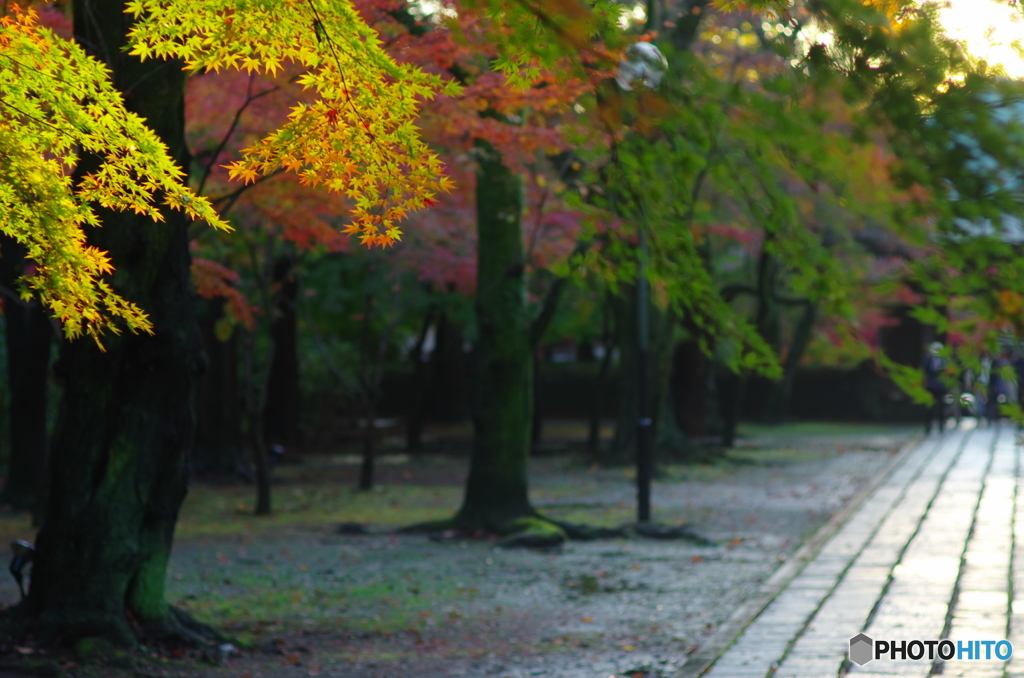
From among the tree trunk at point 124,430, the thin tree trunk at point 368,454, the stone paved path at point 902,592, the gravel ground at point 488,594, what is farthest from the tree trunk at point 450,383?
the tree trunk at point 124,430

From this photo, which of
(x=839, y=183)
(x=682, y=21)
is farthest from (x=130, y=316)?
(x=682, y=21)

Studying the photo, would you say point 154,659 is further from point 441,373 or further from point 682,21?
point 441,373

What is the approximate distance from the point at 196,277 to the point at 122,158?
7254mm

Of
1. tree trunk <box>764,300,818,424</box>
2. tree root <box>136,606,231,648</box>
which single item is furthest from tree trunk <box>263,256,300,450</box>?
tree root <box>136,606,231,648</box>

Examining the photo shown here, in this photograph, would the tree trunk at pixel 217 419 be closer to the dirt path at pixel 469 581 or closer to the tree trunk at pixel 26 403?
the dirt path at pixel 469 581

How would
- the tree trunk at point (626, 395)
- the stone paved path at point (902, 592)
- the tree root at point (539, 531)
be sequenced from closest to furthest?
the stone paved path at point (902, 592), the tree root at point (539, 531), the tree trunk at point (626, 395)

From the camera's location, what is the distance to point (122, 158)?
441 cm

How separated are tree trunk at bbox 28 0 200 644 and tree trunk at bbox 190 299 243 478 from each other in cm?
1134

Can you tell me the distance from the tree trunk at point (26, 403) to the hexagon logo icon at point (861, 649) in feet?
34.7

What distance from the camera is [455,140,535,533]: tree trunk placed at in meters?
12.5

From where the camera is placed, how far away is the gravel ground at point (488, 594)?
696 centimetres

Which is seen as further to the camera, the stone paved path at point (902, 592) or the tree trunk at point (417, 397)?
the tree trunk at point (417, 397)

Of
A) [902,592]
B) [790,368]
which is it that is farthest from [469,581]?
[790,368]

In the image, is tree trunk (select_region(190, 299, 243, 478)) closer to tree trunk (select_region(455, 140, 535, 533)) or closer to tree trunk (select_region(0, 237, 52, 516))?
tree trunk (select_region(0, 237, 52, 516))
